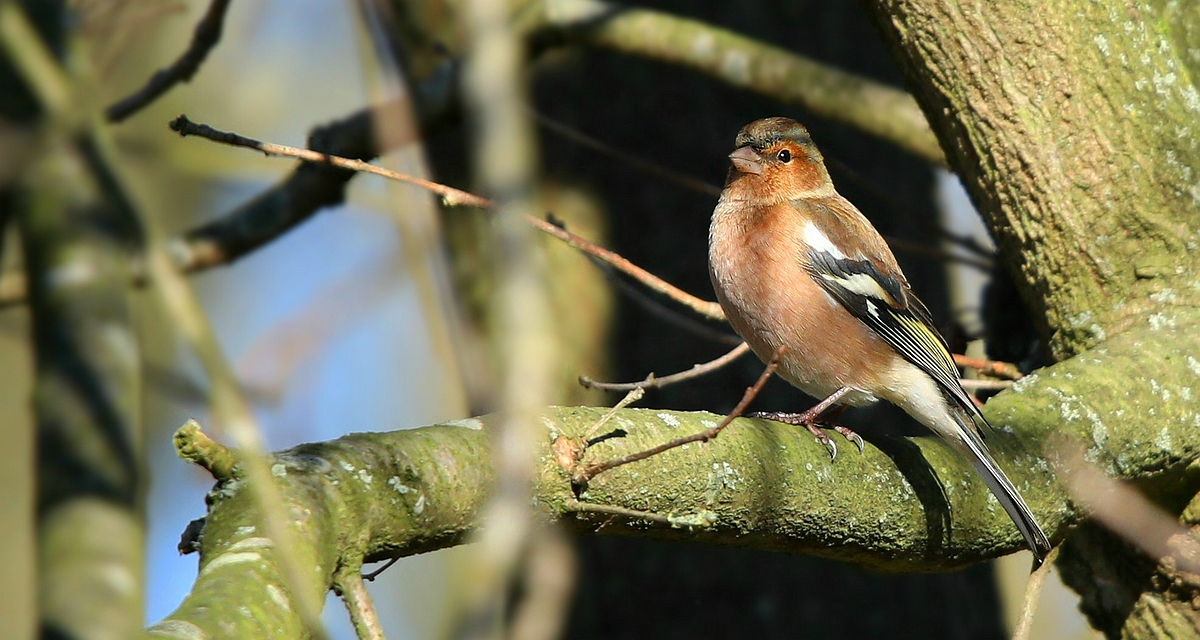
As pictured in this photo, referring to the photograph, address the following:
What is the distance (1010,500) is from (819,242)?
1818 mm

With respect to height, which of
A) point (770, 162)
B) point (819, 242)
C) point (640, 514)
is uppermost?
point (770, 162)

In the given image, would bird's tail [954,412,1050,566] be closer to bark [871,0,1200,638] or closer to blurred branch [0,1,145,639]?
bark [871,0,1200,638]

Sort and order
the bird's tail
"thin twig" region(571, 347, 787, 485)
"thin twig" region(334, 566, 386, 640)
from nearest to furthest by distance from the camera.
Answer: "thin twig" region(334, 566, 386, 640)
"thin twig" region(571, 347, 787, 485)
the bird's tail

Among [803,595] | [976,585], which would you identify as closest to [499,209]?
[803,595]

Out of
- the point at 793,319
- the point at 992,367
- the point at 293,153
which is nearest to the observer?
the point at 293,153

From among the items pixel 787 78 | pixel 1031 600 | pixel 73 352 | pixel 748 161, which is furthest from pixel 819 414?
pixel 73 352

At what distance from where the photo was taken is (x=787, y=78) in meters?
5.03

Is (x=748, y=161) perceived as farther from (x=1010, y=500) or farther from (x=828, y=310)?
(x=1010, y=500)

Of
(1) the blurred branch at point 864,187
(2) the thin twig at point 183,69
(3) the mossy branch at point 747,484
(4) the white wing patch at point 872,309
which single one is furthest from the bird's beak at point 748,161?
(2) the thin twig at point 183,69

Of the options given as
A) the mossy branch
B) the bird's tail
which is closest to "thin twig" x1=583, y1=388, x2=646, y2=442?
the mossy branch

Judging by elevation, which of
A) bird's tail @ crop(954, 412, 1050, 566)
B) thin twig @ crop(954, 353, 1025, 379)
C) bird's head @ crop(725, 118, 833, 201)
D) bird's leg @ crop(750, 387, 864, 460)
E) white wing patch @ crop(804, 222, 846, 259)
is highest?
bird's head @ crop(725, 118, 833, 201)

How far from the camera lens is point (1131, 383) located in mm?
3527

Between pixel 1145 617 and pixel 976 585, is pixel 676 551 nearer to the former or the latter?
pixel 976 585

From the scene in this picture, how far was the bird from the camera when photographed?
4.58m
